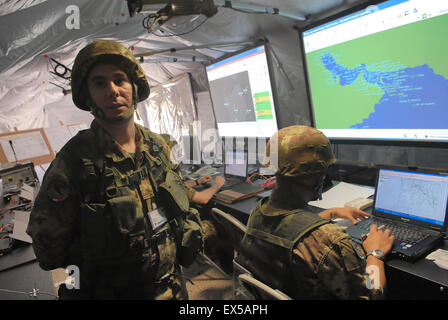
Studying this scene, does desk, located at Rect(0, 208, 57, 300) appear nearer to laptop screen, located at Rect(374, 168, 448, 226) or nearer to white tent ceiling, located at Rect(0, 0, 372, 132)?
white tent ceiling, located at Rect(0, 0, 372, 132)

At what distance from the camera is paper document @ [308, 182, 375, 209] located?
139 cm

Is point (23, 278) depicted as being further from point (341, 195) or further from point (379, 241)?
point (341, 195)

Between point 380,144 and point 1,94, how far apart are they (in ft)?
12.9

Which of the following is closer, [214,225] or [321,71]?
[214,225]

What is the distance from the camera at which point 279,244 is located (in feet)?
2.80

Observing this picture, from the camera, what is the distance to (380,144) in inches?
59.7

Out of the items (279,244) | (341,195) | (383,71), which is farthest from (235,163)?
(279,244)

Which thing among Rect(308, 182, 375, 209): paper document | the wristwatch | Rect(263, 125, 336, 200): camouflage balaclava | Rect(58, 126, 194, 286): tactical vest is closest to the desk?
Rect(58, 126, 194, 286): tactical vest

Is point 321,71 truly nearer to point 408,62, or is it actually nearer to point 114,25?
point 408,62

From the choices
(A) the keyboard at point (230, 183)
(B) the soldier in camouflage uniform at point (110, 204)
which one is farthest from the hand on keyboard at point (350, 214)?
(A) the keyboard at point (230, 183)

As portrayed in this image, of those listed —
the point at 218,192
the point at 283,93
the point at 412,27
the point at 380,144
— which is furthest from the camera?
the point at 283,93

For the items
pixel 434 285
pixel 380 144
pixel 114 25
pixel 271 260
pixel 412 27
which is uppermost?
pixel 114 25

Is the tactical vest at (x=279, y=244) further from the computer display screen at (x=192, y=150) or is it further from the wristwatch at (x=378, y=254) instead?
the computer display screen at (x=192, y=150)
